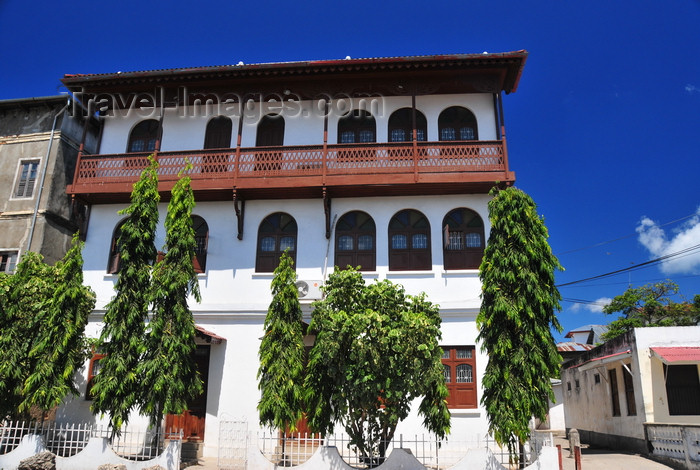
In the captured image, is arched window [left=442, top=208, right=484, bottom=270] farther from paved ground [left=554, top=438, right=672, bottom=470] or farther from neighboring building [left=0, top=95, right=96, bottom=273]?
neighboring building [left=0, top=95, right=96, bottom=273]

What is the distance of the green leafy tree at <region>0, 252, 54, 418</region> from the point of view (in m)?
11.6

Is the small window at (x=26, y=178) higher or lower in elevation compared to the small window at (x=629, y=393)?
higher

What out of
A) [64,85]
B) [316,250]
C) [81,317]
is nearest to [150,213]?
A: [81,317]

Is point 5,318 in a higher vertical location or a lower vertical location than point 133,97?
lower

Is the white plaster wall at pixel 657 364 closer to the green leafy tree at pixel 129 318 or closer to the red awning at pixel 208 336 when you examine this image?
the red awning at pixel 208 336

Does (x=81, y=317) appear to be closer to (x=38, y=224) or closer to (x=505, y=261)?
(x=38, y=224)

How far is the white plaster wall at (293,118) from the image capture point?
15.6 m

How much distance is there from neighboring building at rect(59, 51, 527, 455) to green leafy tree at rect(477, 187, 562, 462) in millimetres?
3227

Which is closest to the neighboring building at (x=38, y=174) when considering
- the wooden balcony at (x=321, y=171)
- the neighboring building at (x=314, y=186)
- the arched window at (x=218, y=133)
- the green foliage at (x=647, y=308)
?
the neighboring building at (x=314, y=186)

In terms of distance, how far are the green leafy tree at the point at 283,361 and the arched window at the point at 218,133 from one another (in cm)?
652

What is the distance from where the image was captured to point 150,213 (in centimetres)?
1177

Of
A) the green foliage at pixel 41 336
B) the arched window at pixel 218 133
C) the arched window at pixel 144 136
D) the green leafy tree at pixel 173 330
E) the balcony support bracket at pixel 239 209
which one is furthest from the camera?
the arched window at pixel 144 136

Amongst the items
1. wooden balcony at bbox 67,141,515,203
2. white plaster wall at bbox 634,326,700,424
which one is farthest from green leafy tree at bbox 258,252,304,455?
white plaster wall at bbox 634,326,700,424

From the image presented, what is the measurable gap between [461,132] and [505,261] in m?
6.49
